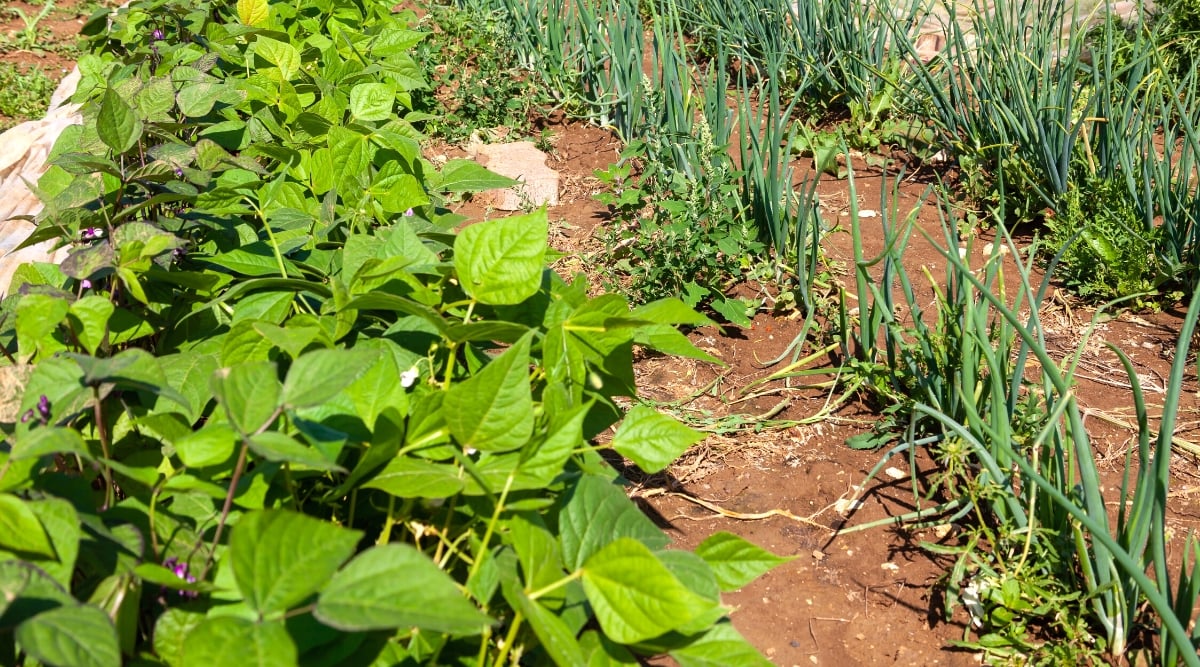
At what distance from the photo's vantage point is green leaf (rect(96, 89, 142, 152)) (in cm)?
130

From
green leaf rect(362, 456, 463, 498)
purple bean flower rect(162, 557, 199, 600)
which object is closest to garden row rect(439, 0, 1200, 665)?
green leaf rect(362, 456, 463, 498)

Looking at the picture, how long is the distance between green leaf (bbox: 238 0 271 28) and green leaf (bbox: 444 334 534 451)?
165cm

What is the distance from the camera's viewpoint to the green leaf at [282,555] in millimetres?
761

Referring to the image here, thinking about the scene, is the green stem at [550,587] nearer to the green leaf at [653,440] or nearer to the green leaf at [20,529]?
the green leaf at [653,440]

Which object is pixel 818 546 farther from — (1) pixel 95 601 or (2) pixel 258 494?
(1) pixel 95 601

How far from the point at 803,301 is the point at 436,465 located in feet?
5.46

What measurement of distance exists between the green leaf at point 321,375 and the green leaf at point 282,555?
11 cm

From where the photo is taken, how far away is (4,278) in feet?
→ 7.04

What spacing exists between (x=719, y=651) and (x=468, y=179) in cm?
100

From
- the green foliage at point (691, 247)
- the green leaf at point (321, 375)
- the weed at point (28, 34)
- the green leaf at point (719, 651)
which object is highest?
the green leaf at point (321, 375)

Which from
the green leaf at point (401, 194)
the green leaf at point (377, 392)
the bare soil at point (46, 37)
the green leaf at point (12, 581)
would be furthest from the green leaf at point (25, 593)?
the bare soil at point (46, 37)

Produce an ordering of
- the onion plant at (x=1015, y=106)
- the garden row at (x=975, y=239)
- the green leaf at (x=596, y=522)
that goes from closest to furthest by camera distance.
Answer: the green leaf at (x=596, y=522)
the garden row at (x=975, y=239)
the onion plant at (x=1015, y=106)

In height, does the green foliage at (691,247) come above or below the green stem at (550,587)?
below

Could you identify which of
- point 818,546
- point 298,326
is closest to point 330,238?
point 298,326
